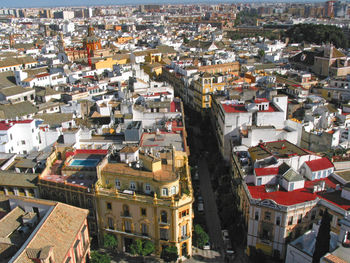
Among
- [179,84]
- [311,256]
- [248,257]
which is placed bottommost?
[248,257]

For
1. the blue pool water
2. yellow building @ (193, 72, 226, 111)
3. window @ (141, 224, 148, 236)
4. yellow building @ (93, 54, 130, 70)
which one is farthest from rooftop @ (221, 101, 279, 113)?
yellow building @ (93, 54, 130, 70)

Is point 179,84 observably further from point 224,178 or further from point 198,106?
point 224,178

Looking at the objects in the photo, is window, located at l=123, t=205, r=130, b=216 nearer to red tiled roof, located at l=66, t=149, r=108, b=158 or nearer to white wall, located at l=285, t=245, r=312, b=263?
red tiled roof, located at l=66, t=149, r=108, b=158

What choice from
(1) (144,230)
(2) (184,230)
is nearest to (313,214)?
(2) (184,230)

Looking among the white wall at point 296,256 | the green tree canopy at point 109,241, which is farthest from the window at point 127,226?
the white wall at point 296,256

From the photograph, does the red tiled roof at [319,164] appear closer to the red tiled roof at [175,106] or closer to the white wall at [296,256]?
the white wall at [296,256]

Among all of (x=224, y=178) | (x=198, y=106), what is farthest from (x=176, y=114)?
(x=198, y=106)
